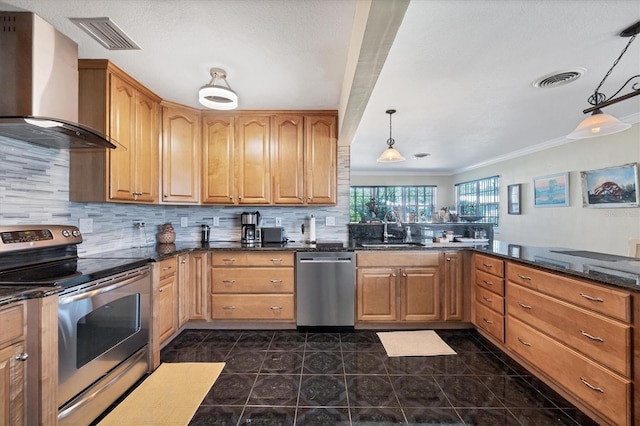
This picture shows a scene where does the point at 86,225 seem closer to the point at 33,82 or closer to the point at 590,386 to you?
the point at 33,82

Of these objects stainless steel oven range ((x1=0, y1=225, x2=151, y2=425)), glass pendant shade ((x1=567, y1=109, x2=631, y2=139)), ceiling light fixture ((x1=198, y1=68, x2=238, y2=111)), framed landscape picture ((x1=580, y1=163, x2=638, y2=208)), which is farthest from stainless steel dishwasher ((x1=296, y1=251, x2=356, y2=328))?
framed landscape picture ((x1=580, y1=163, x2=638, y2=208))

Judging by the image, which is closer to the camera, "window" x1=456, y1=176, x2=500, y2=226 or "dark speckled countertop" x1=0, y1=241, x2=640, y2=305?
"dark speckled countertop" x1=0, y1=241, x2=640, y2=305

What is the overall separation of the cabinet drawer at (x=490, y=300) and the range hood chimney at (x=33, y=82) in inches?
125

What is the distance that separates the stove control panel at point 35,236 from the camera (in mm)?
1561

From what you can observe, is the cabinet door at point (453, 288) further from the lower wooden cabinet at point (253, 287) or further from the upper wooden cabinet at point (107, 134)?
the upper wooden cabinet at point (107, 134)

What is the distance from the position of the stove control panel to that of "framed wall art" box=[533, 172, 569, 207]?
21.0 ft

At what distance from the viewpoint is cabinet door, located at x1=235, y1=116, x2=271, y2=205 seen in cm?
311

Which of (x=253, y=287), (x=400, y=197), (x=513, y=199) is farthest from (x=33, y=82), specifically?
(x=400, y=197)

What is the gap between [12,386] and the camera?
115 cm

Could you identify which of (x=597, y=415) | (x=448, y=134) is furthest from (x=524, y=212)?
(x=597, y=415)

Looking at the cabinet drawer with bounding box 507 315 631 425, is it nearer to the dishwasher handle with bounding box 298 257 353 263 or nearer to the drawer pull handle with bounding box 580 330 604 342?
the drawer pull handle with bounding box 580 330 604 342

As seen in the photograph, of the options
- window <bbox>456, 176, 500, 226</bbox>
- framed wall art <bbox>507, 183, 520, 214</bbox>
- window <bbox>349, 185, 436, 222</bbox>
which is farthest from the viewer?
window <bbox>349, 185, 436, 222</bbox>

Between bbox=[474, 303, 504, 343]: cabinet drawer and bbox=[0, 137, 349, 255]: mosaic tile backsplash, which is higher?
bbox=[0, 137, 349, 255]: mosaic tile backsplash

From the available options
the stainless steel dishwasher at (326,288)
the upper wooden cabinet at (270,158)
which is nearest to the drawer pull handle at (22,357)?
the stainless steel dishwasher at (326,288)
